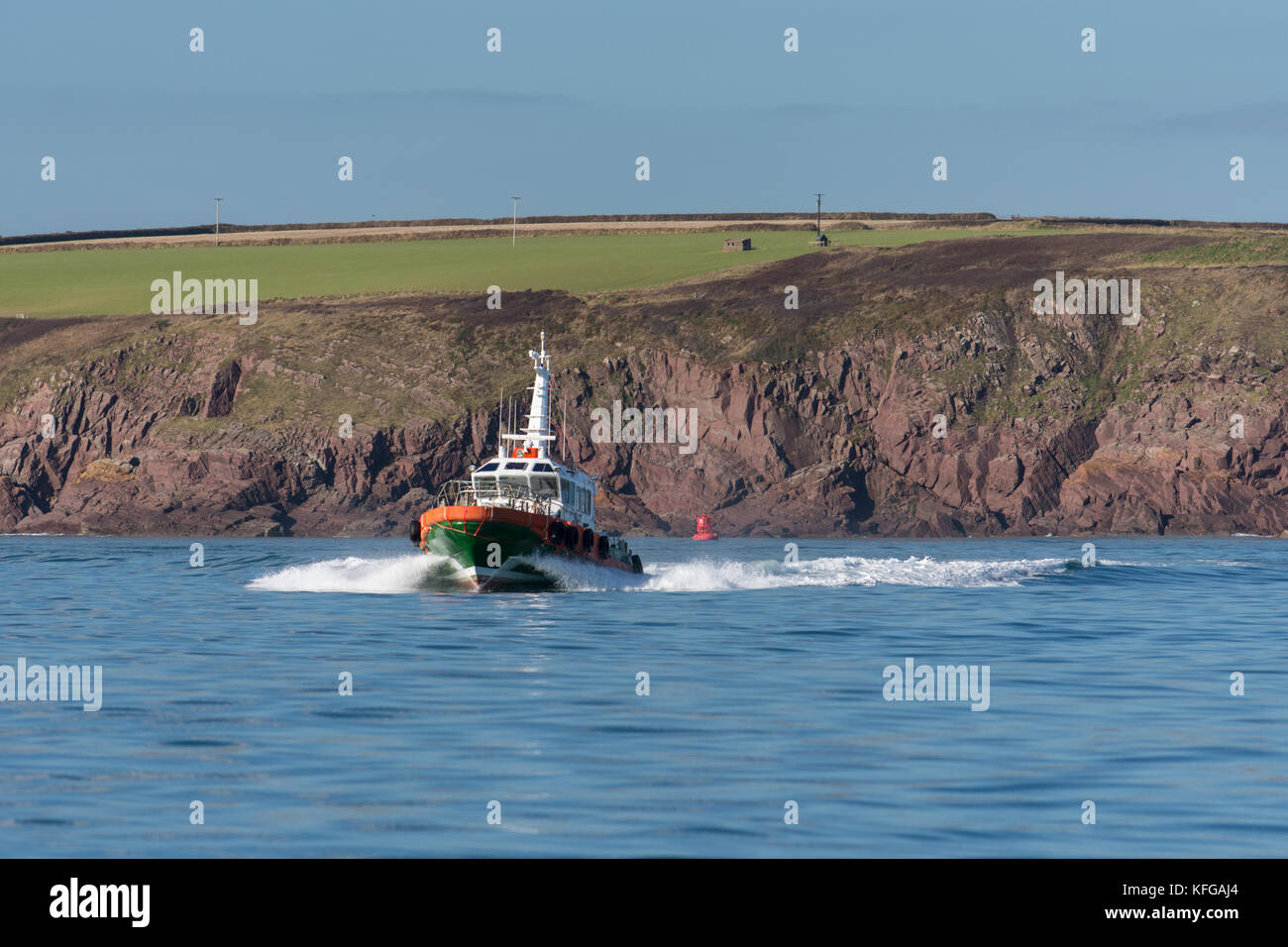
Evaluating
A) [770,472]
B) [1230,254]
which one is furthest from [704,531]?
[1230,254]

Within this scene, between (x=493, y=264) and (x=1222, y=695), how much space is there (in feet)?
461

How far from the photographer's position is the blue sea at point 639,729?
1705 cm

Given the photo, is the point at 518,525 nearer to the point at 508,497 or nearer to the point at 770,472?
the point at 508,497

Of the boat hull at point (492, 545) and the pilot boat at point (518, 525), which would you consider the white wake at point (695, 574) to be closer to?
the boat hull at point (492, 545)

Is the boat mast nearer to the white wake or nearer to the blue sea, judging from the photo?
the white wake

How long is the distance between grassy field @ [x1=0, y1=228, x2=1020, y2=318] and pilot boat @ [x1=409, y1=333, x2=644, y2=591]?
9081cm

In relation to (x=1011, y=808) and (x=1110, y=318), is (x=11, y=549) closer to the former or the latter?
(x=1011, y=808)

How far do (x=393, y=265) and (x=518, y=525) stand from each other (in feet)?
392

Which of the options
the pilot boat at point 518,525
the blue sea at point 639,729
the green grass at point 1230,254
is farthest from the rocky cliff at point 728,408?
the blue sea at point 639,729

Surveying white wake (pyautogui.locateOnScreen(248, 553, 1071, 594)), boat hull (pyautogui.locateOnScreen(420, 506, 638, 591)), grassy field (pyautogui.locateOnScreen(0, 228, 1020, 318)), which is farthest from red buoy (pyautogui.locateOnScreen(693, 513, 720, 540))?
boat hull (pyautogui.locateOnScreen(420, 506, 638, 591))

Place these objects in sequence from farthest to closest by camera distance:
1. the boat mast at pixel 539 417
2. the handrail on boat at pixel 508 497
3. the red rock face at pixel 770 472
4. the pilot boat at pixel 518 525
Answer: the red rock face at pixel 770 472 < the boat mast at pixel 539 417 < the handrail on boat at pixel 508 497 < the pilot boat at pixel 518 525

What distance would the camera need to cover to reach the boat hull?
169ft

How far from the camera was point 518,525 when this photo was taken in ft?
170

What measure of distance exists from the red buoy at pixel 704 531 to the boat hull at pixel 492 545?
53.9 meters
